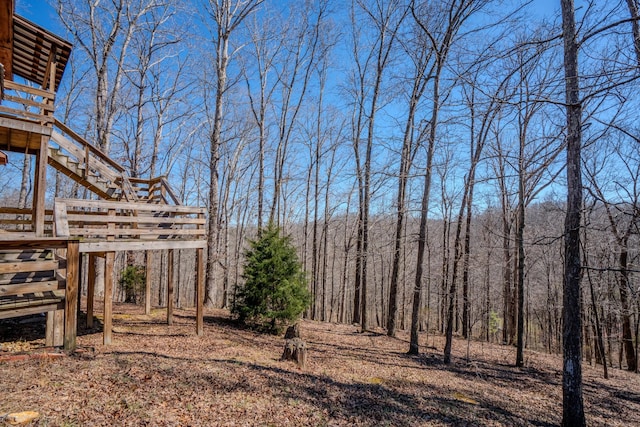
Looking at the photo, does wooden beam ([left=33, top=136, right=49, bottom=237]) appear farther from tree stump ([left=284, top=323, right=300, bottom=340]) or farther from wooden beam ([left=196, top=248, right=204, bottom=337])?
tree stump ([left=284, top=323, right=300, bottom=340])

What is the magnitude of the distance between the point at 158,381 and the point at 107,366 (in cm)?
93

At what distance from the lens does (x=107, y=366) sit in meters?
4.62

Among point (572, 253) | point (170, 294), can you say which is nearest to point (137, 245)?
point (170, 294)

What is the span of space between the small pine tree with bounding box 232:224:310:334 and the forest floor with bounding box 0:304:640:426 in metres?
0.63

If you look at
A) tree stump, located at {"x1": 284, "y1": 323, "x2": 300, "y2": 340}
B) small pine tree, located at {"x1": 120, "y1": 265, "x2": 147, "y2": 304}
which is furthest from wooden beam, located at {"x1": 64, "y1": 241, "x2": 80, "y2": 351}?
small pine tree, located at {"x1": 120, "y1": 265, "x2": 147, "y2": 304}

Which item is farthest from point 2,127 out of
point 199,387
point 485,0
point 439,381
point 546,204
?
point 546,204

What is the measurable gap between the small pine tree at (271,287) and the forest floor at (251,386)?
2.07ft

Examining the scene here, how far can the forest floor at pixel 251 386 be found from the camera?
368 centimetres

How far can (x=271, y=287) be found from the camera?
922 centimetres

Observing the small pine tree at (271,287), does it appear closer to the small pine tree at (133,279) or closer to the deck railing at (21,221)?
the small pine tree at (133,279)

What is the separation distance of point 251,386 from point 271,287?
Result: 446cm

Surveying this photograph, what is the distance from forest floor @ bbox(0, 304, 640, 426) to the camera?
12.1ft

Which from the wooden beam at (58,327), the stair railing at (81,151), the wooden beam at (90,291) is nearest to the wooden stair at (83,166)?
the stair railing at (81,151)

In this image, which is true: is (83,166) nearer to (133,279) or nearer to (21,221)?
(21,221)
